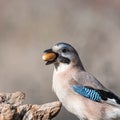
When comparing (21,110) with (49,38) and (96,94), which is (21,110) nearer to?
(96,94)

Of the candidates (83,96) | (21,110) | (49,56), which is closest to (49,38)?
(83,96)

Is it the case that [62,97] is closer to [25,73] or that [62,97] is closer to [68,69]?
[68,69]

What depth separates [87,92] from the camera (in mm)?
8773

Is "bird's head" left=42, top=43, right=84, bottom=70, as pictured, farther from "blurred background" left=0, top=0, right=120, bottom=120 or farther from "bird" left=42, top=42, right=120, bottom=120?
"blurred background" left=0, top=0, right=120, bottom=120

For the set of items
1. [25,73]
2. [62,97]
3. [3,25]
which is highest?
[3,25]

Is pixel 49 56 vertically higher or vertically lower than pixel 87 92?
higher

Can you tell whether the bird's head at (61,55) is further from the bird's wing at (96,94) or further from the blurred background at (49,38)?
the blurred background at (49,38)

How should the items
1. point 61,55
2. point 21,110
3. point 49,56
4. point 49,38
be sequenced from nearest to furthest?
point 21,110, point 49,56, point 61,55, point 49,38

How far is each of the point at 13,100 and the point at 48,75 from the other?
8.68 metres

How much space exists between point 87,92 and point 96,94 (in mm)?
84

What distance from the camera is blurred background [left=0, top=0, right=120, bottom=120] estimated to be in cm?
1602

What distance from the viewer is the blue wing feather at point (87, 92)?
8.77 metres

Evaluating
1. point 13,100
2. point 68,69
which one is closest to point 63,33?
point 68,69

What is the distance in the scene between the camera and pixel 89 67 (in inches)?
642
